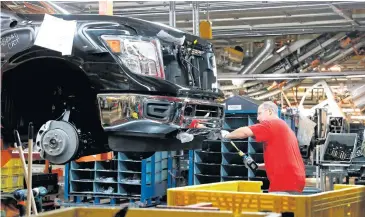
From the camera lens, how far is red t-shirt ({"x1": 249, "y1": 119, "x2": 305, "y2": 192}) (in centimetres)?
486

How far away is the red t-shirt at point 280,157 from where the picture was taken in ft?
15.9

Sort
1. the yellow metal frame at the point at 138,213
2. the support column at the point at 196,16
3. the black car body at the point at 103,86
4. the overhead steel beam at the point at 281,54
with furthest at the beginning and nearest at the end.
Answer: the overhead steel beam at the point at 281,54 → the support column at the point at 196,16 → the black car body at the point at 103,86 → the yellow metal frame at the point at 138,213

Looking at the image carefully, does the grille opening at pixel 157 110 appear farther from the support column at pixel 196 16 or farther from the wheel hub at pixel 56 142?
the support column at pixel 196 16

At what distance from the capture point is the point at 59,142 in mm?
4492

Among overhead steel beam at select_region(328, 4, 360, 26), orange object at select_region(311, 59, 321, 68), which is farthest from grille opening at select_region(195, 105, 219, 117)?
orange object at select_region(311, 59, 321, 68)

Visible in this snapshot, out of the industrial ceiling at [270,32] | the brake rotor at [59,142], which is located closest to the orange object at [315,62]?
the industrial ceiling at [270,32]

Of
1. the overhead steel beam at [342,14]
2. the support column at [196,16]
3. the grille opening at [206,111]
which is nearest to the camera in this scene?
the grille opening at [206,111]

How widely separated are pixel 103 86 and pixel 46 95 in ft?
2.11

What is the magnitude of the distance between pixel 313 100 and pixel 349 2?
8.83 metres

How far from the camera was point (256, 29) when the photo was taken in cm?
1019

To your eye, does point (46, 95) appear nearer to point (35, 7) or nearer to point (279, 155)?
point (35, 7)

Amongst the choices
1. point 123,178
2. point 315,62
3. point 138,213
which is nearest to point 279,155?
point 138,213

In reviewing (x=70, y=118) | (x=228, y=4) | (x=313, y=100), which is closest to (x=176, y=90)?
(x=70, y=118)

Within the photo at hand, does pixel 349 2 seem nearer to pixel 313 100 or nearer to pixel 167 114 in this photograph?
pixel 167 114
